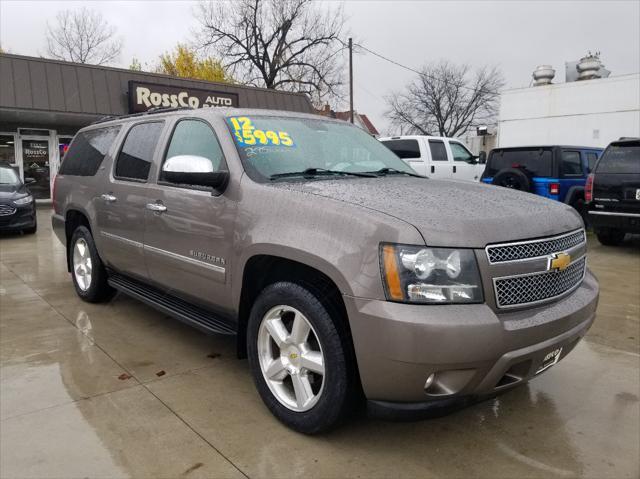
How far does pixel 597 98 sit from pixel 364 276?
63.9 ft

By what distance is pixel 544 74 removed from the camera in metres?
20.3

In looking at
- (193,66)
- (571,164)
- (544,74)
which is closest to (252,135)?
(571,164)

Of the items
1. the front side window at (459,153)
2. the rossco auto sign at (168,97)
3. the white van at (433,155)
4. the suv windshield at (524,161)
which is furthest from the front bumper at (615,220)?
the rossco auto sign at (168,97)

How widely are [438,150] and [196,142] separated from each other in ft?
31.6

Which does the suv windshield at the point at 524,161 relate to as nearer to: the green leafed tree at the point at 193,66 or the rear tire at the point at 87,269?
the rear tire at the point at 87,269

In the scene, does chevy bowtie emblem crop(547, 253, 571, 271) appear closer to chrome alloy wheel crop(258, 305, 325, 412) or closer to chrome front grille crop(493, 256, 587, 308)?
chrome front grille crop(493, 256, 587, 308)

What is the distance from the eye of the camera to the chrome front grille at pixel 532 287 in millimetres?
2339

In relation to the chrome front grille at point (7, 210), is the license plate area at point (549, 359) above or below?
below

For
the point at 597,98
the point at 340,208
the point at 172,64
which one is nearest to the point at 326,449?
the point at 340,208

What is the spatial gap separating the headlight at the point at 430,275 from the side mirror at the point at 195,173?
1.25 metres

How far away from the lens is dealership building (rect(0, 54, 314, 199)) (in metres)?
14.0

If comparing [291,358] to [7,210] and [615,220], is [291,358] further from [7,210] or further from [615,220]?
[7,210]

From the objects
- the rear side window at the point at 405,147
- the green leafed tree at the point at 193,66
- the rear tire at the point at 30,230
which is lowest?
the rear tire at the point at 30,230

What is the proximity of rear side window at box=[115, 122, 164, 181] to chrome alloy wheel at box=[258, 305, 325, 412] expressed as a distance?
1.81m
